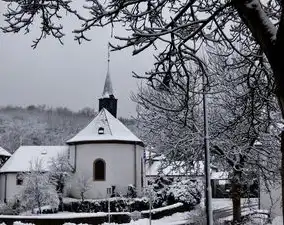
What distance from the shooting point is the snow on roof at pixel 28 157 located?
50.6 metres

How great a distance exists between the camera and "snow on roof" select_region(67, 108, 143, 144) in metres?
44.8

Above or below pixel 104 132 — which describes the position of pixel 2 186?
below

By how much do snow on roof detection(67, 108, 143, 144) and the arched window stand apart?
1981mm

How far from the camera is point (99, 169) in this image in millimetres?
44594

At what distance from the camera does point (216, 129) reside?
24453 mm

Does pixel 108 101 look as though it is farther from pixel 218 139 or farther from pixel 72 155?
pixel 218 139

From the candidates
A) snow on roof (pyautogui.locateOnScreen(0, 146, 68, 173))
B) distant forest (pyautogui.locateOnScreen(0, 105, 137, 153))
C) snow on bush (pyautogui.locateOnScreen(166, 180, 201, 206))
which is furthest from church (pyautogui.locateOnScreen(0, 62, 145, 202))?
distant forest (pyautogui.locateOnScreen(0, 105, 137, 153))

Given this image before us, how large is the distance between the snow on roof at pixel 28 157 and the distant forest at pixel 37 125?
54.5m

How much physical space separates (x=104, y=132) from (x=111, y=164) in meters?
3.07

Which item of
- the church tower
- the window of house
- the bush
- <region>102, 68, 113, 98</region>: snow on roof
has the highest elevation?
<region>102, 68, 113, 98</region>: snow on roof

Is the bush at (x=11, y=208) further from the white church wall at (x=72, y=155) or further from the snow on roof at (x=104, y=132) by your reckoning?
the snow on roof at (x=104, y=132)

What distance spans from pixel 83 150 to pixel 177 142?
22.9 metres

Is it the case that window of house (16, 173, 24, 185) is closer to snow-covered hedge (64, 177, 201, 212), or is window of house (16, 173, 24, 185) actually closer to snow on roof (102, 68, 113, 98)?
snow-covered hedge (64, 177, 201, 212)

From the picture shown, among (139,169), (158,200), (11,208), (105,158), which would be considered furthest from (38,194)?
Answer: (139,169)
